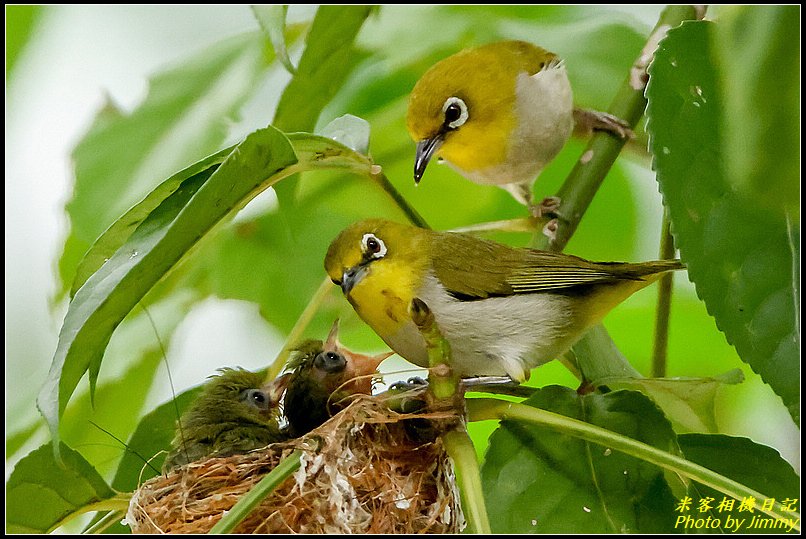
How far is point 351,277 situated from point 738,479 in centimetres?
82

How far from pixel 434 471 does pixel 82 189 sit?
99 cm

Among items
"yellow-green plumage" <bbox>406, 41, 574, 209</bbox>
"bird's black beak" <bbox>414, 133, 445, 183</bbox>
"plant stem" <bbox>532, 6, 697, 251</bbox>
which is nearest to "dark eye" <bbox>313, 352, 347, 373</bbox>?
"bird's black beak" <bbox>414, 133, 445, 183</bbox>

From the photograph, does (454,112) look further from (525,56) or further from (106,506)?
(106,506)

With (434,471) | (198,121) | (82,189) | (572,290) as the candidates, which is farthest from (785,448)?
(82,189)

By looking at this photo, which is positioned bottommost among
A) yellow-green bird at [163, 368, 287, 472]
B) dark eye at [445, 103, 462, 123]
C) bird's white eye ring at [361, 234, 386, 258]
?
yellow-green bird at [163, 368, 287, 472]

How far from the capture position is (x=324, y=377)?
206 cm

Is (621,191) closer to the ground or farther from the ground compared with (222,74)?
closer to the ground

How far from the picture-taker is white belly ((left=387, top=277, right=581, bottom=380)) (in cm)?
171

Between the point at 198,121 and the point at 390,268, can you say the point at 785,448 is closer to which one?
the point at 390,268

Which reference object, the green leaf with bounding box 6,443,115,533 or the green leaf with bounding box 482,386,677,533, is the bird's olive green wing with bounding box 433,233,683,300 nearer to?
the green leaf with bounding box 482,386,677,533

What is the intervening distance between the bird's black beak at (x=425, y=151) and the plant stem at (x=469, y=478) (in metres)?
0.96

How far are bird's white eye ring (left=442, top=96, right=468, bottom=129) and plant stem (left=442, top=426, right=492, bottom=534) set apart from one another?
52.5 inches

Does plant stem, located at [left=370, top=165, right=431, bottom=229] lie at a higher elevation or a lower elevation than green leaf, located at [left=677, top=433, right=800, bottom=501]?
higher

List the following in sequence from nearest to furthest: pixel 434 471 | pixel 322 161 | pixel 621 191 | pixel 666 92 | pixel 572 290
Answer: pixel 666 92 < pixel 322 161 < pixel 434 471 < pixel 572 290 < pixel 621 191
